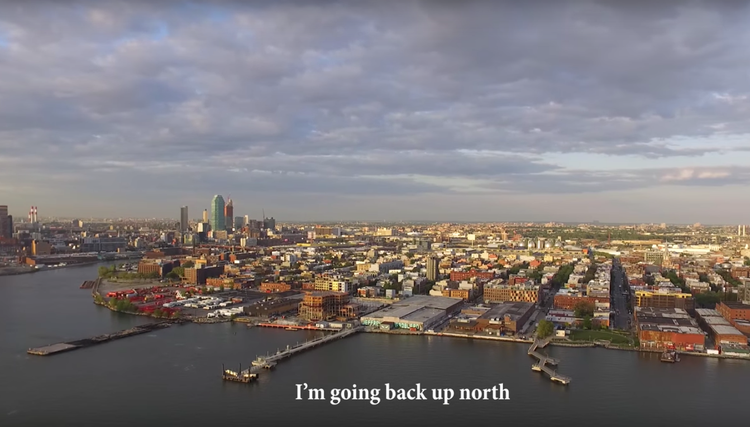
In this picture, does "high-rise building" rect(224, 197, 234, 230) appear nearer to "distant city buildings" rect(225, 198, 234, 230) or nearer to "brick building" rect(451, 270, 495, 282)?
"distant city buildings" rect(225, 198, 234, 230)

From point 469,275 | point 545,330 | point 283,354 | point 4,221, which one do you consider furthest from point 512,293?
point 4,221

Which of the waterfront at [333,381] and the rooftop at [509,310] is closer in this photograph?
the waterfront at [333,381]

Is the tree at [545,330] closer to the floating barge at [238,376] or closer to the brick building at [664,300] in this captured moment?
the brick building at [664,300]

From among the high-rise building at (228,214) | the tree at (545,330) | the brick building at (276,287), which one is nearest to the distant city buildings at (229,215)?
the high-rise building at (228,214)

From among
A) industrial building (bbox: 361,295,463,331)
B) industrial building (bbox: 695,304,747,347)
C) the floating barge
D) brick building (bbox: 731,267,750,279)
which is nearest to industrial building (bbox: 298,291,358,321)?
industrial building (bbox: 361,295,463,331)

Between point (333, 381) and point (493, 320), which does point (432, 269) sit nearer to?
point (493, 320)

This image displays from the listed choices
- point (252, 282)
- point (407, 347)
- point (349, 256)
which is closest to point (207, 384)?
point (407, 347)
